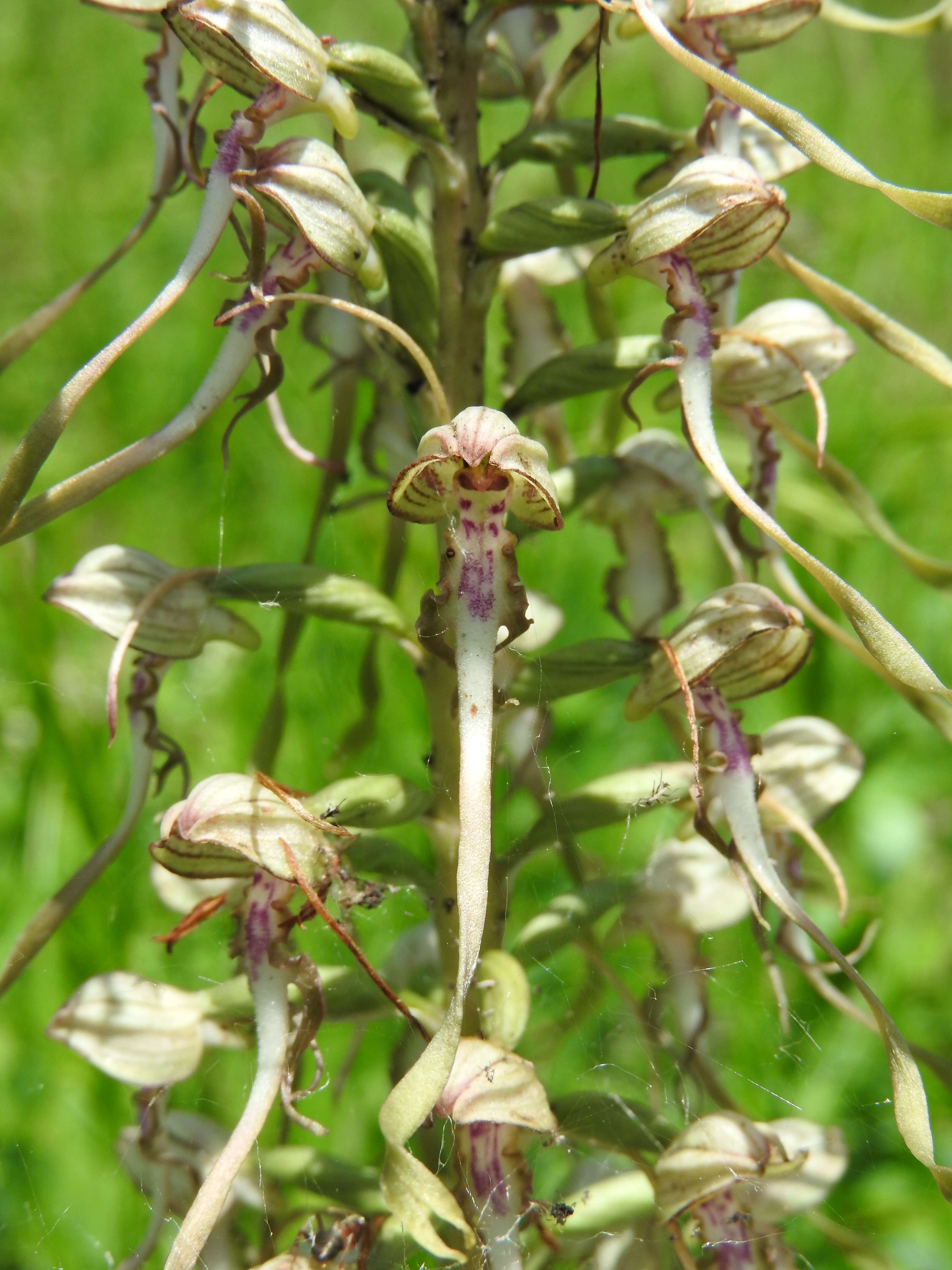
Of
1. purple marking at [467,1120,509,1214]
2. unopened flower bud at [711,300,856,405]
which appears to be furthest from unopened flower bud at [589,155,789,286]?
purple marking at [467,1120,509,1214]

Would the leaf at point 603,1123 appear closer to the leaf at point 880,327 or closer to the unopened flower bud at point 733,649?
the unopened flower bud at point 733,649

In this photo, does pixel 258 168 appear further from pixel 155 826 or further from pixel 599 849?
pixel 599 849

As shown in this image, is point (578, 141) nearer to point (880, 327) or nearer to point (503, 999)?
point (880, 327)

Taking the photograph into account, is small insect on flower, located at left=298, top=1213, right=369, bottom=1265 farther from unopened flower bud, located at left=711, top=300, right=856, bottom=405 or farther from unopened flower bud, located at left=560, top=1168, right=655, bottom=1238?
unopened flower bud, located at left=711, top=300, right=856, bottom=405

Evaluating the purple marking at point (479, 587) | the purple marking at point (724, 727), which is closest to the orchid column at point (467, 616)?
the purple marking at point (479, 587)

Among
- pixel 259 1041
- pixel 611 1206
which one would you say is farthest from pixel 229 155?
pixel 611 1206

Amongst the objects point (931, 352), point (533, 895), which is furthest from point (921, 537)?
point (931, 352)
